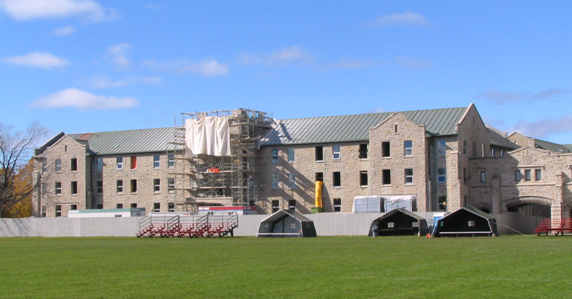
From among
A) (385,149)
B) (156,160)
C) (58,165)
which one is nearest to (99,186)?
(58,165)

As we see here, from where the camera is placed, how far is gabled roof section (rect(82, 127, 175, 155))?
78.3 metres

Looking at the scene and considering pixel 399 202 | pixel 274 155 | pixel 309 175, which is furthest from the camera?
pixel 274 155

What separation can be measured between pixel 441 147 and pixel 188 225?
78.0ft

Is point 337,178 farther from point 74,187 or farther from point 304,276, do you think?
point 304,276

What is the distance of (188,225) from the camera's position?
6306 centimetres

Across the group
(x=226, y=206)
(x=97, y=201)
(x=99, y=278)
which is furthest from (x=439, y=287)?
(x=97, y=201)

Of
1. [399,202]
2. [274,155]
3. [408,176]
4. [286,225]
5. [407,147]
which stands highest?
[407,147]

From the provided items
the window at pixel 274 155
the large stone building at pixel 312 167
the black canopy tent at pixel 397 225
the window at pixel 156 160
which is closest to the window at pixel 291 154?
the large stone building at pixel 312 167

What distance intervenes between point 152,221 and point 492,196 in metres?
30.5

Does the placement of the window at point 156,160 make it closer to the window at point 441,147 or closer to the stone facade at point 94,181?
the stone facade at point 94,181

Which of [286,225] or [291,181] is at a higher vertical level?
[291,181]

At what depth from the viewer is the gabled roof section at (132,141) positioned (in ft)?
257

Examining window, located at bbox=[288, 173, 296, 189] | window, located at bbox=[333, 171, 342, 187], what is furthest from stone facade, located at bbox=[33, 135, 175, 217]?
window, located at bbox=[333, 171, 342, 187]

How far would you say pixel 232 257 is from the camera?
1080 inches
